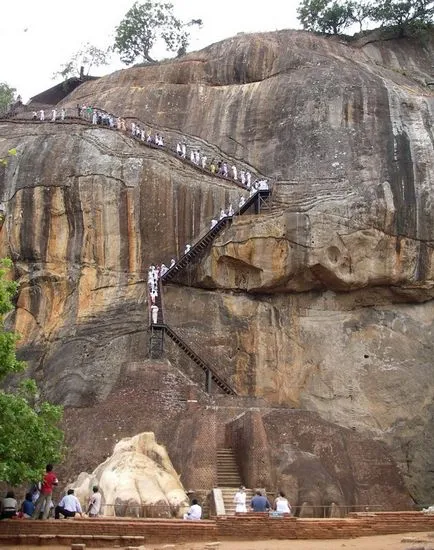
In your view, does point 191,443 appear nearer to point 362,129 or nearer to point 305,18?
point 362,129

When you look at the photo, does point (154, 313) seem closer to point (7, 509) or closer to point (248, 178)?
point (248, 178)

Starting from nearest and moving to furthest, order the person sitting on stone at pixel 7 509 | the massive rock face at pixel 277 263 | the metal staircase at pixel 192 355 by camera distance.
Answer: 1. the person sitting on stone at pixel 7 509
2. the metal staircase at pixel 192 355
3. the massive rock face at pixel 277 263

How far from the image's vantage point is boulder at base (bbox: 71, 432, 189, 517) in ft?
69.7

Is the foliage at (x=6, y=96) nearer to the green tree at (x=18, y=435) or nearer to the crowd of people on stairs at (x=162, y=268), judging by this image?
the crowd of people on stairs at (x=162, y=268)

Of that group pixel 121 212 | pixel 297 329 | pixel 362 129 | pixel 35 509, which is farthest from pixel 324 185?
pixel 35 509

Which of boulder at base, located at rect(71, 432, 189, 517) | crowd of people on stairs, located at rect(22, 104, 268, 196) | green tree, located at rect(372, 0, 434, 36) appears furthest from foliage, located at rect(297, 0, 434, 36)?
boulder at base, located at rect(71, 432, 189, 517)

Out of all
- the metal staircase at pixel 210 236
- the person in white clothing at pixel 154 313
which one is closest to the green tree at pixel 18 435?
the person in white clothing at pixel 154 313

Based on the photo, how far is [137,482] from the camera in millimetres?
22094

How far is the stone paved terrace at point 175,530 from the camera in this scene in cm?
1753

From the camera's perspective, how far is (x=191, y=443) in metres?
24.8

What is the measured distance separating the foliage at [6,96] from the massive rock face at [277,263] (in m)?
19.0

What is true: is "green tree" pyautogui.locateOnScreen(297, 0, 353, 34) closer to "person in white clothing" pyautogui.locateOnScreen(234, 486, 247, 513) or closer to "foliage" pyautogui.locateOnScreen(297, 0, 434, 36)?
"foliage" pyautogui.locateOnScreen(297, 0, 434, 36)

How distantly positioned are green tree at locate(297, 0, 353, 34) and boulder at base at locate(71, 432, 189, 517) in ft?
97.5

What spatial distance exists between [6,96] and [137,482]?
3927 cm
